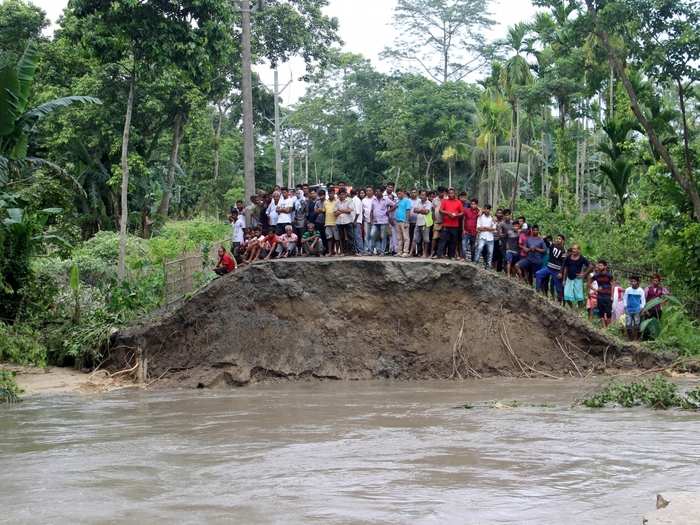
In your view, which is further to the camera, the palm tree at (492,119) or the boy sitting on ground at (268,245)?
the palm tree at (492,119)

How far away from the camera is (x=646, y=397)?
14227mm

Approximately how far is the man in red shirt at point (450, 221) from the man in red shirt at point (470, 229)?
0.15 meters

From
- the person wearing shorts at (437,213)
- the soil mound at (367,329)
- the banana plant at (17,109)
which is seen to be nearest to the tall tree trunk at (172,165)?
the banana plant at (17,109)

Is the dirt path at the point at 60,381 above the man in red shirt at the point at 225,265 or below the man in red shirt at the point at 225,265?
below

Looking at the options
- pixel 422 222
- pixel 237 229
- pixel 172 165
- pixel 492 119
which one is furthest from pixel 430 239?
pixel 492 119

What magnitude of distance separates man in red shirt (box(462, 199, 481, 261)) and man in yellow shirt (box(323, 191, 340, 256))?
2658 millimetres

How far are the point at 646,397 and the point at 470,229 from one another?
212 inches

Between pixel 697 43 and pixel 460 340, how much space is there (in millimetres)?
9387

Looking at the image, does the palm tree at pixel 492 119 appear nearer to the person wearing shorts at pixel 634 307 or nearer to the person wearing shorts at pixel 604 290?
the person wearing shorts at pixel 604 290

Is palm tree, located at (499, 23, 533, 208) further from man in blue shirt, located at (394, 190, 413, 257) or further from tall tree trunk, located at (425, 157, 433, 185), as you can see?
man in blue shirt, located at (394, 190, 413, 257)

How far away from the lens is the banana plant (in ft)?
54.3

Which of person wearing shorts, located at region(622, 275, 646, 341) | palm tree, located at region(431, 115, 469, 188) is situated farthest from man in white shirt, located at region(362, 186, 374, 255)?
palm tree, located at region(431, 115, 469, 188)

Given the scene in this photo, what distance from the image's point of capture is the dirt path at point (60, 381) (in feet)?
57.0

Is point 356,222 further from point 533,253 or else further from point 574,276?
point 574,276
